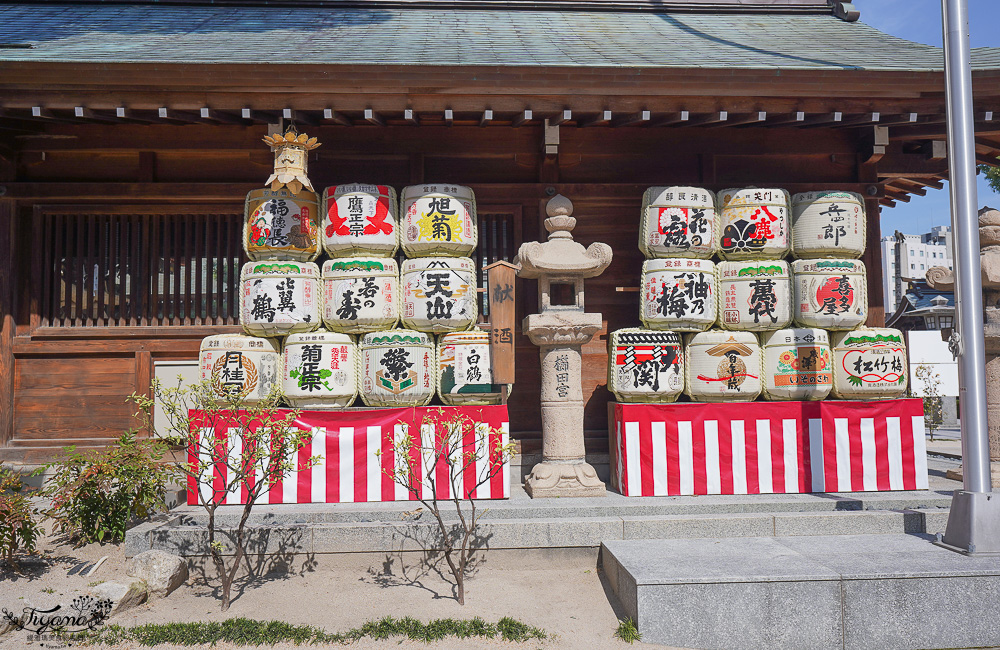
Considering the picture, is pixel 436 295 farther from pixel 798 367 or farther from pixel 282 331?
pixel 798 367

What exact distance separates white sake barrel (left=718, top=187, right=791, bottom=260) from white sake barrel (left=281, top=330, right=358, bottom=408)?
14.0 feet

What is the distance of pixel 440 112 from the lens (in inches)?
256

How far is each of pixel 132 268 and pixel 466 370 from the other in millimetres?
4234

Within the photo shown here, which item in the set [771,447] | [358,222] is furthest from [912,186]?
[358,222]

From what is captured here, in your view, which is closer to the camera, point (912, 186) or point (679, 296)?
point (679, 296)

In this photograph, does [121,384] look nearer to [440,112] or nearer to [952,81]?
[440,112]

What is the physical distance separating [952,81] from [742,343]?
9.25ft

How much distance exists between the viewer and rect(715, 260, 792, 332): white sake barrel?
6.61 metres

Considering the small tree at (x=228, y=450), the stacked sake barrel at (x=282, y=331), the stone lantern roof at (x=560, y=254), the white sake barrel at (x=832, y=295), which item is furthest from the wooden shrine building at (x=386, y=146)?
the small tree at (x=228, y=450)

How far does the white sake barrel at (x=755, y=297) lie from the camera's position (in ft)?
21.7

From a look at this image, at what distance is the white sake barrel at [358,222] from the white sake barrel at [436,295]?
421 millimetres

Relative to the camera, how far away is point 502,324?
621 cm

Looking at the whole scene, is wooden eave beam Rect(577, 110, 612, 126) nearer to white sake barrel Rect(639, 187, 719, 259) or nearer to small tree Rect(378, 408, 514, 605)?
white sake barrel Rect(639, 187, 719, 259)

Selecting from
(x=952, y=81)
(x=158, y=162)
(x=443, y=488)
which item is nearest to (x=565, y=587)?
(x=443, y=488)
